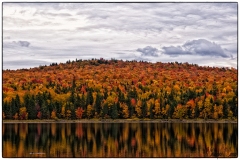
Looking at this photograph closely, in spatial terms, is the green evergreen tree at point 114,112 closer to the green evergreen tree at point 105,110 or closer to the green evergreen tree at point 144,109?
the green evergreen tree at point 105,110

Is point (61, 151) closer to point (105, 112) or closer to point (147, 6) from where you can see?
point (105, 112)

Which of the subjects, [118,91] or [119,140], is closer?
[119,140]

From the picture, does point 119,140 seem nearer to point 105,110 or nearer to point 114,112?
point 114,112

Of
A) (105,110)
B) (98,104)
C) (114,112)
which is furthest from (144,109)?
(98,104)

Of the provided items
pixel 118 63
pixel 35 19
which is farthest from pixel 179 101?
pixel 35 19

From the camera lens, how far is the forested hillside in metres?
16.7

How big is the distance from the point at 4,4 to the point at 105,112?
4.31m

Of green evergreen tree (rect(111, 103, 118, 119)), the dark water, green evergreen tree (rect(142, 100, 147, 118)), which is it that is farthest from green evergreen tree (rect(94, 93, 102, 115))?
green evergreen tree (rect(142, 100, 147, 118))

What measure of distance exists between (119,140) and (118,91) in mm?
1350

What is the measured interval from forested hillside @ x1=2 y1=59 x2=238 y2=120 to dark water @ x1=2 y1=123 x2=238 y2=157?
1.25ft

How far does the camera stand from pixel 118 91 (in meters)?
17.5

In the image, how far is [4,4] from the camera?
15211mm

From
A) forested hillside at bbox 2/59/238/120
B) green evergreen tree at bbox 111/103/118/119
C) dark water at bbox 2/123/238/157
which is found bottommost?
dark water at bbox 2/123/238/157

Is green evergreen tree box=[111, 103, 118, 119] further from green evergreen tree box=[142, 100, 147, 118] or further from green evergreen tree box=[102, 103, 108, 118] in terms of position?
green evergreen tree box=[142, 100, 147, 118]
